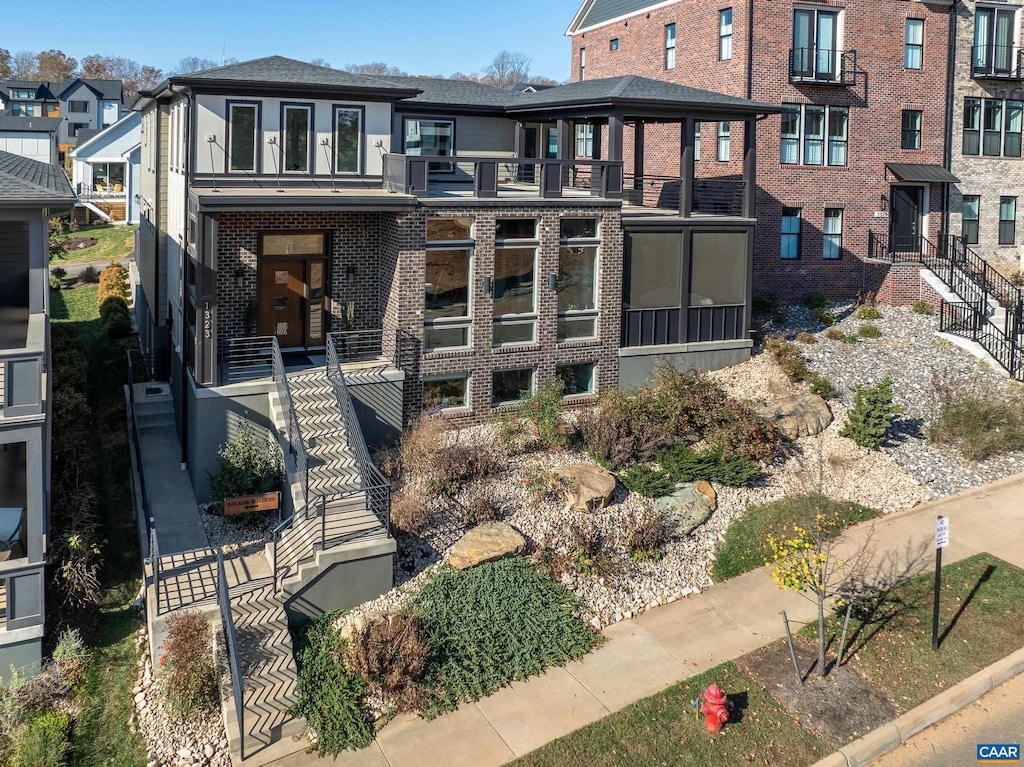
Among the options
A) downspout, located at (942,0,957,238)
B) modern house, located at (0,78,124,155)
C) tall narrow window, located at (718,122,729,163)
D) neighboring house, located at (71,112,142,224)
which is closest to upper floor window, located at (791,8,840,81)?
tall narrow window, located at (718,122,729,163)

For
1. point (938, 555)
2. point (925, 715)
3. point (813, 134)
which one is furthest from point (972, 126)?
point (925, 715)

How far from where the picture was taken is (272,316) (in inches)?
773

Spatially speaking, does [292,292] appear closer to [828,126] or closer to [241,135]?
[241,135]

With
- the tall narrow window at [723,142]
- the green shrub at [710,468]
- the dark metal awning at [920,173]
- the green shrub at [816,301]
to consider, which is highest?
the tall narrow window at [723,142]

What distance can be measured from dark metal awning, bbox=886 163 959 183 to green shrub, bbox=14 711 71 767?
27718mm

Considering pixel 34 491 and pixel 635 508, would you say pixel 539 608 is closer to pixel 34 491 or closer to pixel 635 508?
pixel 635 508

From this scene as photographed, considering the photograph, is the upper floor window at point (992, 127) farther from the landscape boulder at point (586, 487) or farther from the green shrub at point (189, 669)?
the green shrub at point (189, 669)

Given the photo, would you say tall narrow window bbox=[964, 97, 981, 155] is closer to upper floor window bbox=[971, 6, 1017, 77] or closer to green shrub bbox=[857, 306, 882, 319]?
upper floor window bbox=[971, 6, 1017, 77]

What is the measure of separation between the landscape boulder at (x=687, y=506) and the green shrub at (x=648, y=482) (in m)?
0.14

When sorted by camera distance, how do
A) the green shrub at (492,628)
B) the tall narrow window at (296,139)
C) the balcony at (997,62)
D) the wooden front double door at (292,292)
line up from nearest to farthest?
the green shrub at (492,628), the tall narrow window at (296,139), the wooden front double door at (292,292), the balcony at (997,62)

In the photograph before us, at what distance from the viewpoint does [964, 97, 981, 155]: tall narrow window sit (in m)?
30.5

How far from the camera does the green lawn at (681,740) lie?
1088 centimetres

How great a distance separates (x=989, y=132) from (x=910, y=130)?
348cm

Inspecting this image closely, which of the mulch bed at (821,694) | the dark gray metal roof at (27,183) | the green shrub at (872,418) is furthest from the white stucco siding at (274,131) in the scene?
the mulch bed at (821,694)
